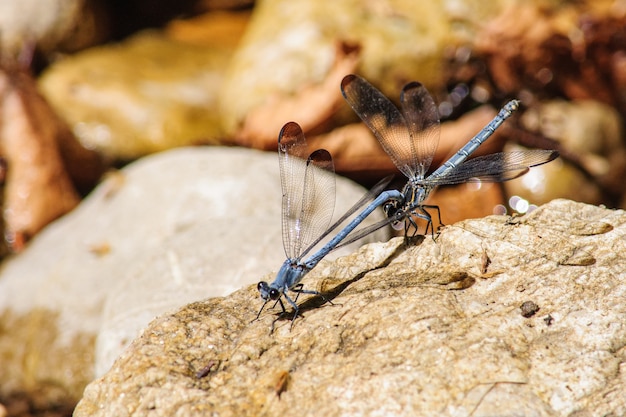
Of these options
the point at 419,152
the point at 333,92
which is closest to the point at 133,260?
the point at 419,152

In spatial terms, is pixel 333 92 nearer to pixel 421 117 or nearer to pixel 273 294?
pixel 421 117

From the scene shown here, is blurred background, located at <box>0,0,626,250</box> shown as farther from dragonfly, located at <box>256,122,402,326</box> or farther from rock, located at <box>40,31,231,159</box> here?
dragonfly, located at <box>256,122,402,326</box>

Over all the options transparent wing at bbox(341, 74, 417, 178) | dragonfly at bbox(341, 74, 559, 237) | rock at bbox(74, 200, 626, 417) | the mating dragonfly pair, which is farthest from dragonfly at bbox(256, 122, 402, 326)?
transparent wing at bbox(341, 74, 417, 178)

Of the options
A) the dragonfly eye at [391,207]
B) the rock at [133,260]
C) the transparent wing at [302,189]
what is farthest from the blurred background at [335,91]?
the dragonfly eye at [391,207]

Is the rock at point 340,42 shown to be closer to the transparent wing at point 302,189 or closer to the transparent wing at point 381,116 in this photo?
the transparent wing at point 381,116

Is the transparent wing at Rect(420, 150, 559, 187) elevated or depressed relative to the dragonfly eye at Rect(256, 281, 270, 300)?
elevated

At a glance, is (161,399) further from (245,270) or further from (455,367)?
(245,270)
